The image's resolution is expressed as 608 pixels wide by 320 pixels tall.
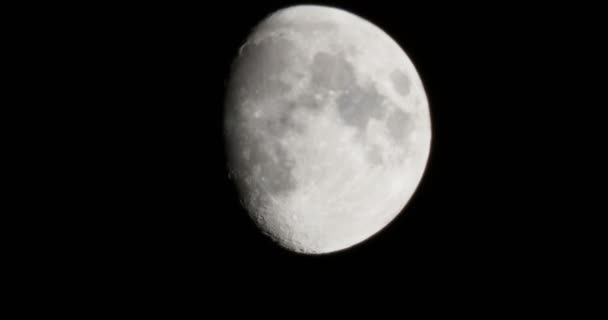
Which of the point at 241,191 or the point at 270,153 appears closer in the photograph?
the point at 270,153

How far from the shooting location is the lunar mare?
116 inches

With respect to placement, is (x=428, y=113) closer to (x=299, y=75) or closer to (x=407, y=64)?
(x=407, y=64)

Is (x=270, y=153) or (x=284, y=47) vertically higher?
(x=284, y=47)

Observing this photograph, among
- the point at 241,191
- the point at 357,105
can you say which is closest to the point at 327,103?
the point at 357,105

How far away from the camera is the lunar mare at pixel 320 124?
116 inches

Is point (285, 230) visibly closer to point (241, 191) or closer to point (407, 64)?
point (241, 191)

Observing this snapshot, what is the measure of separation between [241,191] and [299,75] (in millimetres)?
917

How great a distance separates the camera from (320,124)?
2.93 metres

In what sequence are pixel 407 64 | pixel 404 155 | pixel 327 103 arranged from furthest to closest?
pixel 407 64 → pixel 404 155 → pixel 327 103

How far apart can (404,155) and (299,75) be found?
943 mm

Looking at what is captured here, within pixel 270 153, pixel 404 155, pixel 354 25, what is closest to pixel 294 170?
pixel 270 153

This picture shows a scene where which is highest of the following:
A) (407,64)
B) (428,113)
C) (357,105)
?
(407,64)

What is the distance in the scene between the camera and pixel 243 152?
10.1 feet

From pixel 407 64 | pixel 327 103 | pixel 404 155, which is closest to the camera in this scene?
pixel 327 103
